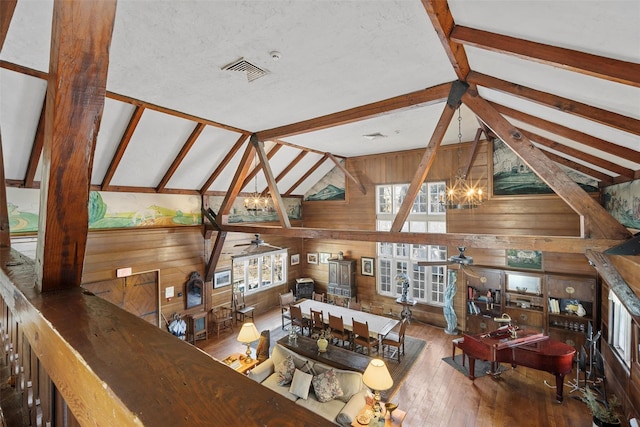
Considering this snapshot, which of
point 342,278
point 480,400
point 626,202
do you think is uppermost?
point 626,202

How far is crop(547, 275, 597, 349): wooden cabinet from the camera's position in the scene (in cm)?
643

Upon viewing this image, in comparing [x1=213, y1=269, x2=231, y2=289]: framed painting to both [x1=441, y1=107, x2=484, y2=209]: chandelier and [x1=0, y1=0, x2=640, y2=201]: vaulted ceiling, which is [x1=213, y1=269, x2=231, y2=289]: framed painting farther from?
[x1=441, y1=107, x2=484, y2=209]: chandelier

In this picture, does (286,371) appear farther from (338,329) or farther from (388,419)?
(338,329)

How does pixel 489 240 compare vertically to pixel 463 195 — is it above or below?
below

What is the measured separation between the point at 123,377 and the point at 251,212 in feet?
29.1

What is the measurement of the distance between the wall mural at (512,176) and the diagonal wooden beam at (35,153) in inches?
349

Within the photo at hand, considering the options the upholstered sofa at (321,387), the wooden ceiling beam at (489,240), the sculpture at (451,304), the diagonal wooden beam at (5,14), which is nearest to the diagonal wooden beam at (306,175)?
the wooden ceiling beam at (489,240)

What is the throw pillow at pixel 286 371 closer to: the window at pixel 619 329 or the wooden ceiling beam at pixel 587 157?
the window at pixel 619 329

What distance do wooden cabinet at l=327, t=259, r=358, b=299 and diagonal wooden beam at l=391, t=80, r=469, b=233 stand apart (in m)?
5.14

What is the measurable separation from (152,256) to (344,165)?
6218 millimetres

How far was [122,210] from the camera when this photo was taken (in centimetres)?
639

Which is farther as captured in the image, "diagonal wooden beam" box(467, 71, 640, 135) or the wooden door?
the wooden door

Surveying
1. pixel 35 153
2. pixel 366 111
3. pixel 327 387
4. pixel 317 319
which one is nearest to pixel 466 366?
pixel 317 319

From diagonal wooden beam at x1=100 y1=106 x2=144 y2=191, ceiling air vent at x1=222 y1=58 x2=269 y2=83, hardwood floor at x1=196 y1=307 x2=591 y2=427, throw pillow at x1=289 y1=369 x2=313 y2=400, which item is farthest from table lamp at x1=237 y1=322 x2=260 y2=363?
ceiling air vent at x1=222 y1=58 x2=269 y2=83
